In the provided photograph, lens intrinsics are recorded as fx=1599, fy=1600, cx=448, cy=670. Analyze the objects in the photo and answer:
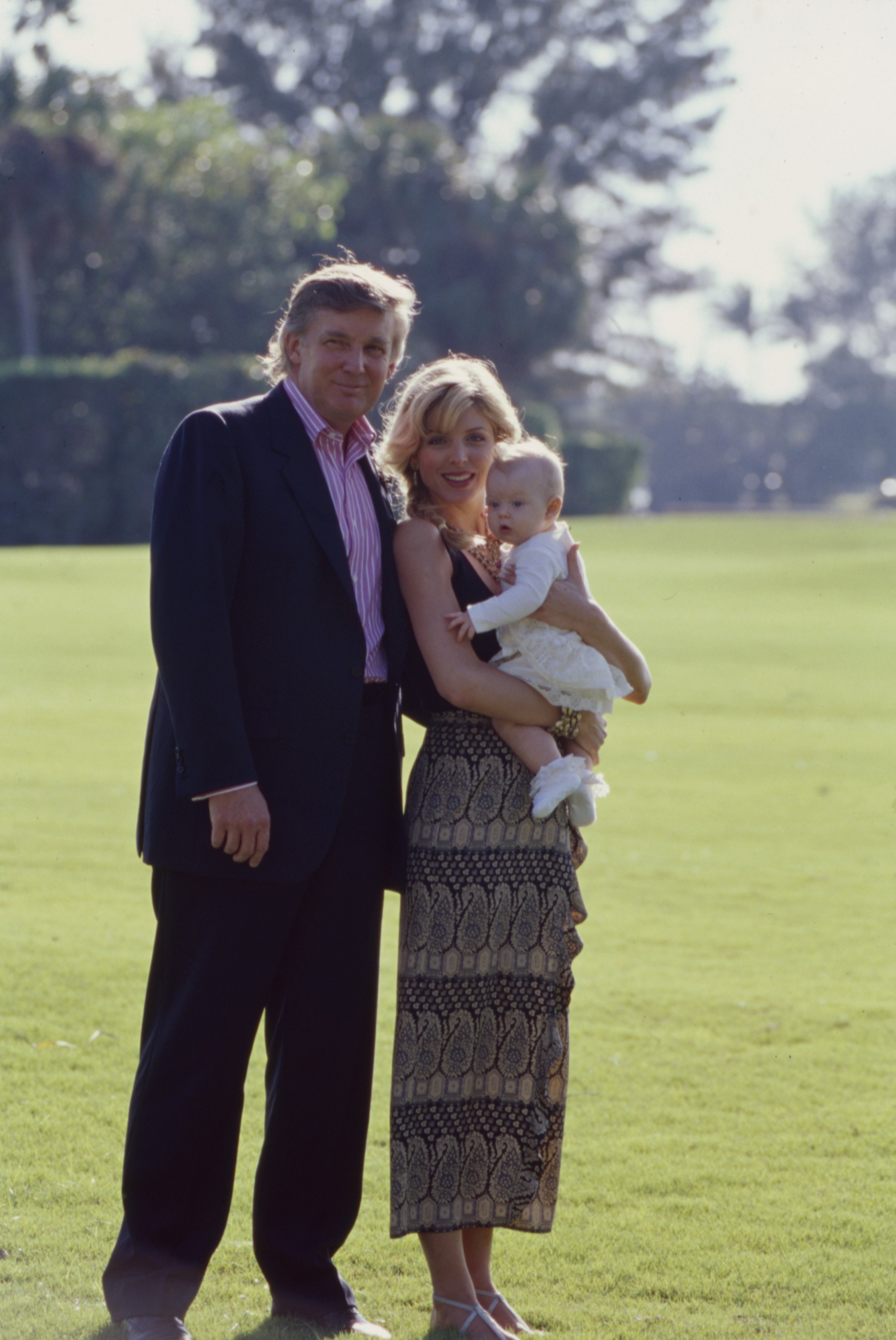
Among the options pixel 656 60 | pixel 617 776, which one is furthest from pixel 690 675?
pixel 656 60

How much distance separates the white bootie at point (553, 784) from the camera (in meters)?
3.17

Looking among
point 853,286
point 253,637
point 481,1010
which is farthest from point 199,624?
point 853,286

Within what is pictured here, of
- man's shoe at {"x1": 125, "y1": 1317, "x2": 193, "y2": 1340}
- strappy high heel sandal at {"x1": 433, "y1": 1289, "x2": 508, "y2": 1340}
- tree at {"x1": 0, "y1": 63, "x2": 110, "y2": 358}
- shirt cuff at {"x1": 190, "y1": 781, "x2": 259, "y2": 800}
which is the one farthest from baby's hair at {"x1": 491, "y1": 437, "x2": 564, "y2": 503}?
tree at {"x1": 0, "y1": 63, "x2": 110, "y2": 358}

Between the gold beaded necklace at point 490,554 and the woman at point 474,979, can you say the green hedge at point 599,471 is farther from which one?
the woman at point 474,979

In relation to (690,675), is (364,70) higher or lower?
higher

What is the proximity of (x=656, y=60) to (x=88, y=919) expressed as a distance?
4355 centimetres

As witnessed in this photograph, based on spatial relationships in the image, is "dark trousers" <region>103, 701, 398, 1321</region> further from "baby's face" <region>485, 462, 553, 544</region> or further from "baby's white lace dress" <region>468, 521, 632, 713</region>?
"baby's face" <region>485, 462, 553, 544</region>

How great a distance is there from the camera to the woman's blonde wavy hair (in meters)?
3.31

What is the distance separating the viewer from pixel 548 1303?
343 centimetres

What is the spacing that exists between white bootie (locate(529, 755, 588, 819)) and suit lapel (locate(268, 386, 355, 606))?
519 mm

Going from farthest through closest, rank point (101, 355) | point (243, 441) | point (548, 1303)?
point (101, 355) < point (548, 1303) < point (243, 441)

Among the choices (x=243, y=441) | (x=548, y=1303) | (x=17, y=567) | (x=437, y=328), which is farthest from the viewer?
(x=437, y=328)

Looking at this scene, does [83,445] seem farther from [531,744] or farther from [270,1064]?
[531,744]

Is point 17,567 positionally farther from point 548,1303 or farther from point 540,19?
point 540,19
